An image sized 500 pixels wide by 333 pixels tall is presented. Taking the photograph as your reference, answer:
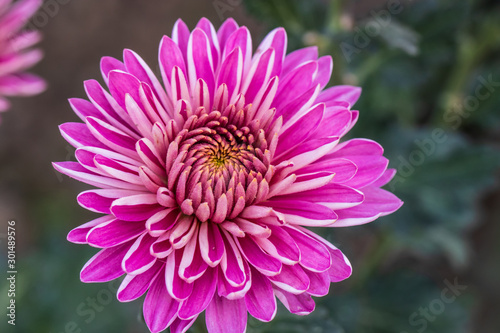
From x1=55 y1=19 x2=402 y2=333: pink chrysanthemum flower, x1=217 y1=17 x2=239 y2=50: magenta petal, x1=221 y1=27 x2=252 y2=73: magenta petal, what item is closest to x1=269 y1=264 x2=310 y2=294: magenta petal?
x1=55 y1=19 x2=402 y2=333: pink chrysanthemum flower

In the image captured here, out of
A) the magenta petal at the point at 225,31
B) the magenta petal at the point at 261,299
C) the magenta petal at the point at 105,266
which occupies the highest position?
the magenta petal at the point at 225,31

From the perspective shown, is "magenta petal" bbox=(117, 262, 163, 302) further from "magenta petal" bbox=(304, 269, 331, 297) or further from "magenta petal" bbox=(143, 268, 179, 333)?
"magenta petal" bbox=(304, 269, 331, 297)

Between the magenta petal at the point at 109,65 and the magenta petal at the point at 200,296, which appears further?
the magenta petal at the point at 109,65

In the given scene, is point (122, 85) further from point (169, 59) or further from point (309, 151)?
point (309, 151)

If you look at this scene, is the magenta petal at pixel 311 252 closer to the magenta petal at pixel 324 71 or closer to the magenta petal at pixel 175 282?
the magenta petal at pixel 175 282

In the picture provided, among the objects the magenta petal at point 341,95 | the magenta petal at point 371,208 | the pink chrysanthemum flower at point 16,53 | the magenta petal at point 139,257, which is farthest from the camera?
the pink chrysanthemum flower at point 16,53

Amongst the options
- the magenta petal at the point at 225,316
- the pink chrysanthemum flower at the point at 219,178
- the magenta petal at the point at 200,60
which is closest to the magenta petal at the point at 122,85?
the pink chrysanthemum flower at the point at 219,178

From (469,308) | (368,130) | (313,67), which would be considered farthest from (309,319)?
A: (469,308)
